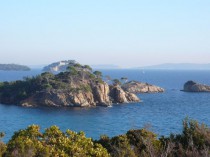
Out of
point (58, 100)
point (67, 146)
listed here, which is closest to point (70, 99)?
point (58, 100)

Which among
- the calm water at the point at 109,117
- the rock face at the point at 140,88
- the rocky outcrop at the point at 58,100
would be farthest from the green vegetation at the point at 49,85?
the rock face at the point at 140,88

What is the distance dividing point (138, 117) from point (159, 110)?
11072mm

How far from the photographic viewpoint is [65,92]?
90.4m

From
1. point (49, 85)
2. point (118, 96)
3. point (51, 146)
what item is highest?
point (51, 146)

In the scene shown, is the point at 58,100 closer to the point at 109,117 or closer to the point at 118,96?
the point at 118,96

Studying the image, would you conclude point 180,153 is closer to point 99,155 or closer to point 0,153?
point 99,155

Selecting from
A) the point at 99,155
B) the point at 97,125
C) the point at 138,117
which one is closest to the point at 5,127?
the point at 97,125

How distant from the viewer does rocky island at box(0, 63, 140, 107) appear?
88.9 meters

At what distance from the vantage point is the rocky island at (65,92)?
88.9m

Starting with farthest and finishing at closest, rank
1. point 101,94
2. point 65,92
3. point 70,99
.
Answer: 1. point 101,94
2. point 65,92
3. point 70,99

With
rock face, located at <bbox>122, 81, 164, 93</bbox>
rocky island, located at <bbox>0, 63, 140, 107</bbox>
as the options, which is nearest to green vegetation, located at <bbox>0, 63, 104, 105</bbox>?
rocky island, located at <bbox>0, 63, 140, 107</bbox>

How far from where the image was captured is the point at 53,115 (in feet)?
241

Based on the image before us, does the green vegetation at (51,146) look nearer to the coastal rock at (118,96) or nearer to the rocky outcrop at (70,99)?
the rocky outcrop at (70,99)

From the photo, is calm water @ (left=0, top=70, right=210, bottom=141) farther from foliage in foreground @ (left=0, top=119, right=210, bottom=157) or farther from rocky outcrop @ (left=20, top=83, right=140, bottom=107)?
foliage in foreground @ (left=0, top=119, right=210, bottom=157)
